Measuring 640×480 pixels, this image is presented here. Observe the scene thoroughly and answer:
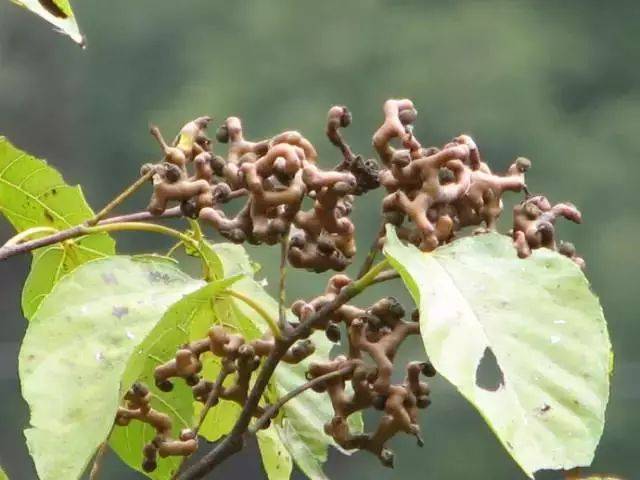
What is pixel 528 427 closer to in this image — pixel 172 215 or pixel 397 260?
pixel 397 260

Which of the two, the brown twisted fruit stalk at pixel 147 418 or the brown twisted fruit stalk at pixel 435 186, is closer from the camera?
the brown twisted fruit stalk at pixel 435 186

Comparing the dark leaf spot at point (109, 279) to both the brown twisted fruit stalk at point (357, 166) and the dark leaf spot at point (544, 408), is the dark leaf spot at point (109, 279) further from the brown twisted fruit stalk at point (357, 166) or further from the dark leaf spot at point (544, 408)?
the dark leaf spot at point (544, 408)

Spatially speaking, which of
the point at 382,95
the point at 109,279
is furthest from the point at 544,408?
the point at 382,95

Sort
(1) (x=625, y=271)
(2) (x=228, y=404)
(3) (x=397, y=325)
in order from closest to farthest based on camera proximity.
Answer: (3) (x=397, y=325) → (2) (x=228, y=404) → (1) (x=625, y=271)

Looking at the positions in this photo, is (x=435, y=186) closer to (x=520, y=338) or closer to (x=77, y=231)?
(x=520, y=338)

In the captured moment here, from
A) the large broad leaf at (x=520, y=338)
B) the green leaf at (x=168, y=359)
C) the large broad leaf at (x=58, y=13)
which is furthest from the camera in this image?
the large broad leaf at (x=58, y=13)

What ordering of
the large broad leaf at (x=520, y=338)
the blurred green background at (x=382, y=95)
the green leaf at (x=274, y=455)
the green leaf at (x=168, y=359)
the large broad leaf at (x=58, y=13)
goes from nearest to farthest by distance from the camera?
the large broad leaf at (x=520, y=338) → the green leaf at (x=168, y=359) → the large broad leaf at (x=58, y=13) → the green leaf at (x=274, y=455) → the blurred green background at (x=382, y=95)

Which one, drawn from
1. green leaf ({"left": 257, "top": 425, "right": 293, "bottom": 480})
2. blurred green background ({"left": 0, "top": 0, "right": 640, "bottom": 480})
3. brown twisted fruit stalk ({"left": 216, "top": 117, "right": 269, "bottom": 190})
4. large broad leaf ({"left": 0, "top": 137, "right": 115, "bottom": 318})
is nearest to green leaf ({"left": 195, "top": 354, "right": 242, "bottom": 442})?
green leaf ({"left": 257, "top": 425, "right": 293, "bottom": 480})

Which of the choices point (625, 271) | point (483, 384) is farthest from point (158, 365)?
point (625, 271)

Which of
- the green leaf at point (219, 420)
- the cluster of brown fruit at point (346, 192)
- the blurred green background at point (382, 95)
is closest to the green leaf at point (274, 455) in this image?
the green leaf at point (219, 420)
